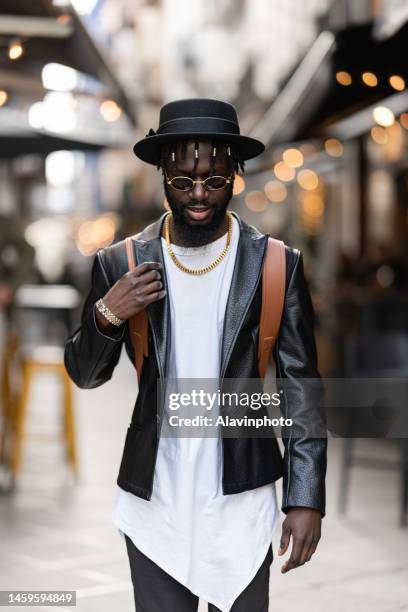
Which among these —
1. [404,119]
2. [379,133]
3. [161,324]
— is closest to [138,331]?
[161,324]

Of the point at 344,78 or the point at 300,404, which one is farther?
the point at 344,78

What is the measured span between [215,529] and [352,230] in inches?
618

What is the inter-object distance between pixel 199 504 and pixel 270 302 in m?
0.52

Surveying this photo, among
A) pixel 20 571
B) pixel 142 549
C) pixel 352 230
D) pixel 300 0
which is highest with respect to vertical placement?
pixel 300 0

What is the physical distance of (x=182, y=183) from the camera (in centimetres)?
253

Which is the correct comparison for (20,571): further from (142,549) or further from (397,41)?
(397,41)

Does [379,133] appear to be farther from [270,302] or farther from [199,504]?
[199,504]

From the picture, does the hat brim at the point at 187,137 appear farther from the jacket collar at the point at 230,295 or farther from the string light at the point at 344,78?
the string light at the point at 344,78

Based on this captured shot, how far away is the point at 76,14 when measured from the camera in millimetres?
6578

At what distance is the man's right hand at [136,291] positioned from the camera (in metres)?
2.49

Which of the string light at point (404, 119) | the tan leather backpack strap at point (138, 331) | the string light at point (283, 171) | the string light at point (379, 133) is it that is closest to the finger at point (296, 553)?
the tan leather backpack strap at point (138, 331)

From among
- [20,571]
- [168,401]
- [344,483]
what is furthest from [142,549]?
[344,483]

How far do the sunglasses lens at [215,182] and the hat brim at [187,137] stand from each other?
0.10 m

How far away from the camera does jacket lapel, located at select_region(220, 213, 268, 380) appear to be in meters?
2.53
